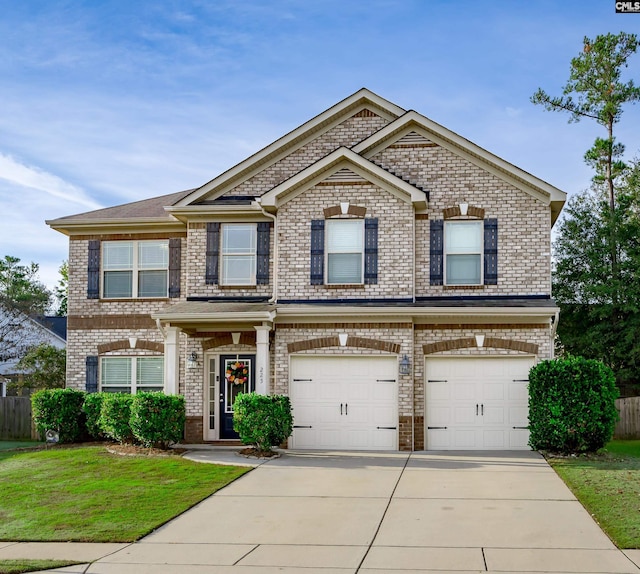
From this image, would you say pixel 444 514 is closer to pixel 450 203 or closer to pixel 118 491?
pixel 118 491

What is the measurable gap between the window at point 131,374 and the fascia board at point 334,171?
5.13 meters

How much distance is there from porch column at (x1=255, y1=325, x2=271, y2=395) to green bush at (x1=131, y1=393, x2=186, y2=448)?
1873 millimetres

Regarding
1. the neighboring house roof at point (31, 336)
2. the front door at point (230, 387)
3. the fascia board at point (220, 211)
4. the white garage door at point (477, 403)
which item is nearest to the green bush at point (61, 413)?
the front door at point (230, 387)

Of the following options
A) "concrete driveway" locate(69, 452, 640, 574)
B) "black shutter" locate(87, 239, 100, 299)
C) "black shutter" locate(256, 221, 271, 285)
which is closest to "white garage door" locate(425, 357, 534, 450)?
"concrete driveway" locate(69, 452, 640, 574)

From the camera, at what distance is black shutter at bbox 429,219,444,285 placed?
19.8 metres

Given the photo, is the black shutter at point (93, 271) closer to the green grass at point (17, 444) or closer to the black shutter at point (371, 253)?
the green grass at point (17, 444)

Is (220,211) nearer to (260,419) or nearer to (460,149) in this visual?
(260,419)

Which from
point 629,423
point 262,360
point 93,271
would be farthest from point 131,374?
point 629,423

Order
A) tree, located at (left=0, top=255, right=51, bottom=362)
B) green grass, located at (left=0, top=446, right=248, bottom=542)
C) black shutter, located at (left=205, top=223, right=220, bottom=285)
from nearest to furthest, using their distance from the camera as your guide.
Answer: green grass, located at (left=0, top=446, right=248, bottom=542) → black shutter, located at (left=205, top=223, right=220, bottom=285) → tree, located at (left=0, top=255, right=51, bottom=362)

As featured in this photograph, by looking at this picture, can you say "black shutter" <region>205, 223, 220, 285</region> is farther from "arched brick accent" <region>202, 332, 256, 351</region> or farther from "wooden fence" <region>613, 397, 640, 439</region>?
"wooden fence" <region>613, 397, 640, 439</region>

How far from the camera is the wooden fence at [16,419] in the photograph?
936 inches

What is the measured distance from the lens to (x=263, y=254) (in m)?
20.5

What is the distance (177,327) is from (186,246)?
244 cm

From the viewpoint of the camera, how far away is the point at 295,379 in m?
19.5
